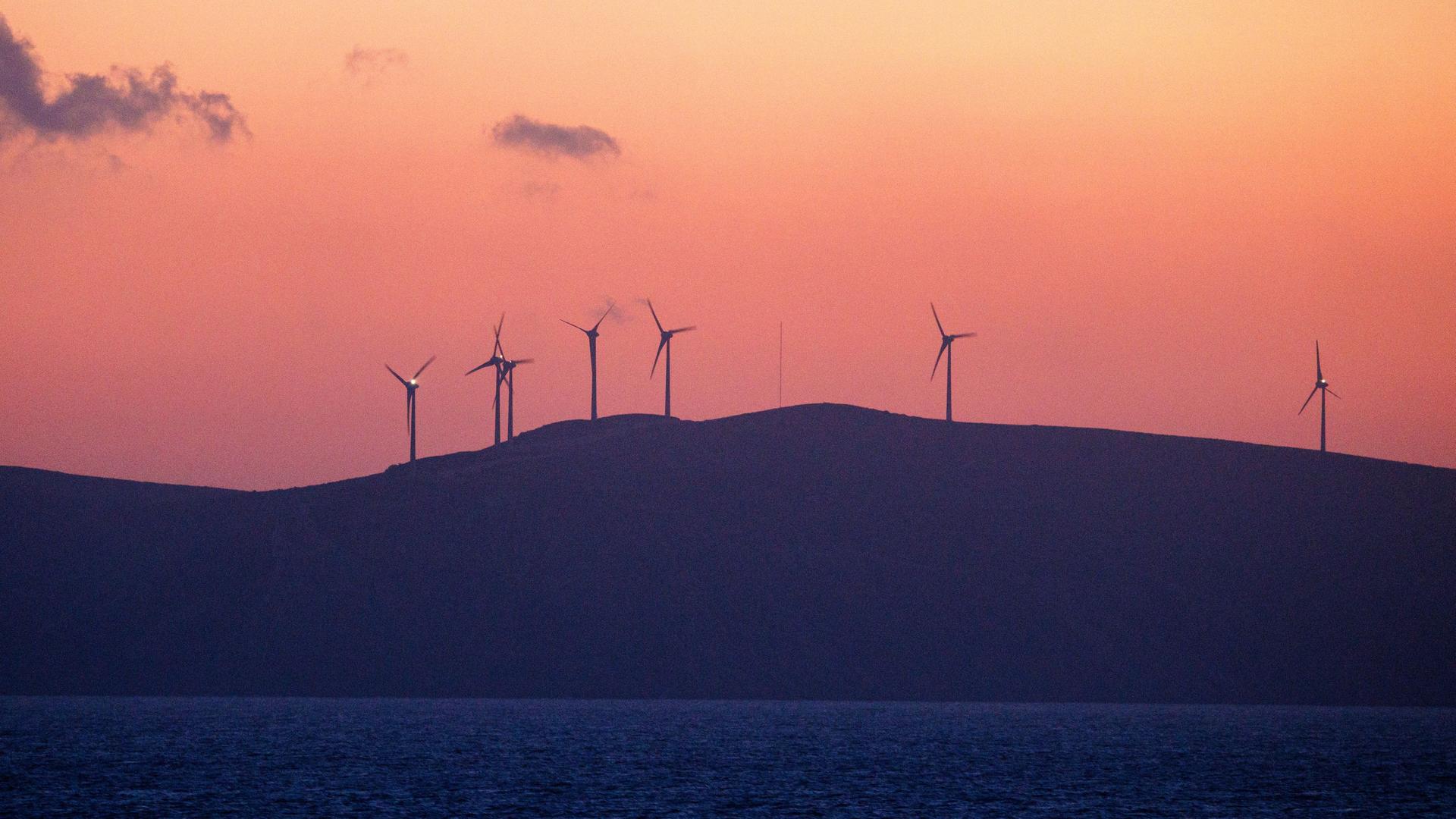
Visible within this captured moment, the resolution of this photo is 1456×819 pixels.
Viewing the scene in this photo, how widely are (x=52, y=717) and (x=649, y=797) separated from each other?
322 ft

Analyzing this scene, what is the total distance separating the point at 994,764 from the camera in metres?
121

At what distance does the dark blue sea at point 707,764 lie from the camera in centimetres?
9231

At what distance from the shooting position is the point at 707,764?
385ft

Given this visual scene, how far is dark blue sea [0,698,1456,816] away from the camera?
9231 centimetres

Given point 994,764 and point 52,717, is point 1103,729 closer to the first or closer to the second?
point 994,764

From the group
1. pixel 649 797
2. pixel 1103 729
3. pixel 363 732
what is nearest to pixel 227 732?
pixel 363 732

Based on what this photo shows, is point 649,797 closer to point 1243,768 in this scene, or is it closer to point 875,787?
point 875,787

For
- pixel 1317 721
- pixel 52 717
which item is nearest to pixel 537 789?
pixel 52 717

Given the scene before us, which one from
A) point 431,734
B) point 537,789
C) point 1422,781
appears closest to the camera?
point 537,789

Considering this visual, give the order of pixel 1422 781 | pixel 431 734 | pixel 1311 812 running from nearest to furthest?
pixel 1311 812
pixel 1422 781
pixel 431 734

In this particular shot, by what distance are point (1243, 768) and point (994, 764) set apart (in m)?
17.3

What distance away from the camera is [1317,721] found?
18200 cm

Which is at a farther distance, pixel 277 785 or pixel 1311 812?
pixel 277 785

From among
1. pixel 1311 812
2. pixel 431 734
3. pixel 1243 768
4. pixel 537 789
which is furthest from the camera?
pixel 431 734
